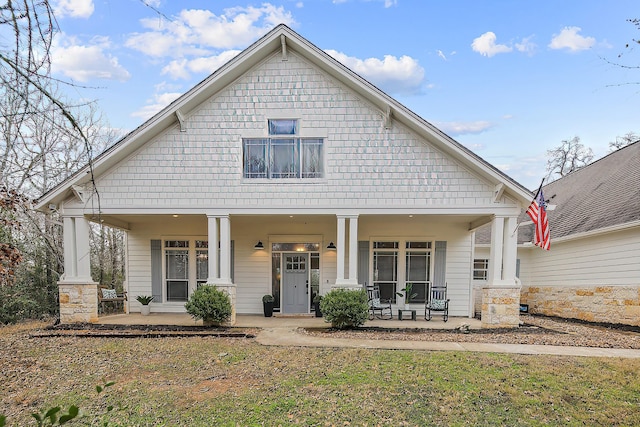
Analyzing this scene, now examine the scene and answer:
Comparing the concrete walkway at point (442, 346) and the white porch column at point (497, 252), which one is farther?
the white porch column at point (497, 252)

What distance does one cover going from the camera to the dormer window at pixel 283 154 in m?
8.70

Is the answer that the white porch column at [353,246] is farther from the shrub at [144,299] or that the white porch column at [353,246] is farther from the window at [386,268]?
the shrub at [144,299]

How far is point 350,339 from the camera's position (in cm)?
719

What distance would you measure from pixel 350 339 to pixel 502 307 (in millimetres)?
4132

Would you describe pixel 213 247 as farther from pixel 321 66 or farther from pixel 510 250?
pixel 510 250

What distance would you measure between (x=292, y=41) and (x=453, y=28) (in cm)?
432

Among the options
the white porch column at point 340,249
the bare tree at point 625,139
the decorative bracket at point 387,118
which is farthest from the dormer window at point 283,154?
the bare tree at point 625,139

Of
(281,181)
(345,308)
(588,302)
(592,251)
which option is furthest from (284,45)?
(588,302)

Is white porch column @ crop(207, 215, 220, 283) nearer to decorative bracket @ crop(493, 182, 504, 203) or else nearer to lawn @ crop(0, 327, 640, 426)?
lawn @ crop(0, 327, 640, 426)

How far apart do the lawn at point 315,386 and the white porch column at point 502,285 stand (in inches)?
98.3

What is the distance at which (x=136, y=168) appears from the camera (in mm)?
8594

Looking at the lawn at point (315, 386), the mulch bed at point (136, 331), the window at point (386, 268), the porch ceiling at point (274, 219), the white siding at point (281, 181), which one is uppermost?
the white siding at point (281, 181)

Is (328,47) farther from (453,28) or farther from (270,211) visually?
(270,211)

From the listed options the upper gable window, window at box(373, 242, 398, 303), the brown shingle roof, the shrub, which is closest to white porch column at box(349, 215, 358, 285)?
window at box(373, 242, 398, 303)
